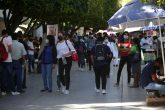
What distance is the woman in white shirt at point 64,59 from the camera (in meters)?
14.0

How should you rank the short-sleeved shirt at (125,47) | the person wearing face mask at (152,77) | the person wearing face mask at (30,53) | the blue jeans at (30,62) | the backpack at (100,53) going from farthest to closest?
the blue jeans at (30,62) → the person wearing face mask at (30,53) → the short-sleeved shirt at (125,47) → the backpack at (100,53) → the person wearing face mask at (152,77)

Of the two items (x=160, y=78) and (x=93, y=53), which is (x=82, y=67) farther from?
(x=160, y=78)

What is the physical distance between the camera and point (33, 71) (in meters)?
22.5

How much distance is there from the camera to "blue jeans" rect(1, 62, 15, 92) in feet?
44.6

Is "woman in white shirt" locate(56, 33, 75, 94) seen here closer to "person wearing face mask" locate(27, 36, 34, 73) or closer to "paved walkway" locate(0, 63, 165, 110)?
"paved walkway" locate(0, 63, 165, 110)

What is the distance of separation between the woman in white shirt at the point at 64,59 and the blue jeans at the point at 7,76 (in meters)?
1.42

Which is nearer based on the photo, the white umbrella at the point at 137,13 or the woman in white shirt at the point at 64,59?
the white umbrella at the point at 137,13

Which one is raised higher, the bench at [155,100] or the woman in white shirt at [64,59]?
the woman in white shirt at [64,59]

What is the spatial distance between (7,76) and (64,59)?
66.1 inches

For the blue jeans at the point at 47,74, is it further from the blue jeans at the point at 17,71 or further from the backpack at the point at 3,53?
the backpack at the point at 3,53

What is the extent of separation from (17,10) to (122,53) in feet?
19.2

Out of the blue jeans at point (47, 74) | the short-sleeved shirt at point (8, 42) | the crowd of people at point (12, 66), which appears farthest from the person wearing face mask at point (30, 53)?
the short-sleeved shirt at point (8, 42)

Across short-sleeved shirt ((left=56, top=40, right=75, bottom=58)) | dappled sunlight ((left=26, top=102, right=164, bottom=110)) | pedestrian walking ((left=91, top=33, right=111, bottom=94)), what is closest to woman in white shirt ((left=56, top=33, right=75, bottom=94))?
short-sleeved shirt ((left=56, top=40, right=75, bottom=58))

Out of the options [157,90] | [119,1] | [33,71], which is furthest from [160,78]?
[119,1]
